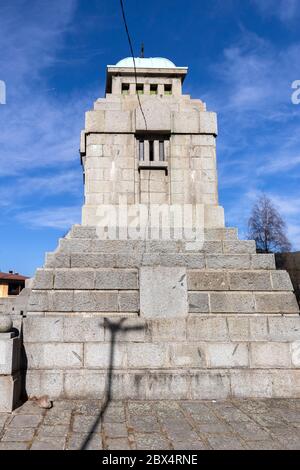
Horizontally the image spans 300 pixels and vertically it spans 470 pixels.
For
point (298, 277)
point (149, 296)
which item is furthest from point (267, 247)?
point (149, 296)

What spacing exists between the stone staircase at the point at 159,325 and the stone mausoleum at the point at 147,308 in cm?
2

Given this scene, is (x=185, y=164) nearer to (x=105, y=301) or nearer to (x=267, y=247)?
(x=105, y=301)

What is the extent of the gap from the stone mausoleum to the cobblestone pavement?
0.40 m

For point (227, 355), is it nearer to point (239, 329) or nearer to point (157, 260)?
point (239, 329)

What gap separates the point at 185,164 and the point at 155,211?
154 centimetres

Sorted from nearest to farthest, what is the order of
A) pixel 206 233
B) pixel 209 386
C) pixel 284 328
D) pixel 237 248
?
pixel 209 386 → pixel 284 328 → pixel 237 248 → pixel 206 233

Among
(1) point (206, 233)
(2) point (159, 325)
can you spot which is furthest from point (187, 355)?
(1) point (206, 233)

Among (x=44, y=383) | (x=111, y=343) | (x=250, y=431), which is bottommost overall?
(x=250, y=431)

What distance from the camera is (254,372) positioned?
276 inches

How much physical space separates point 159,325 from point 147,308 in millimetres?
420

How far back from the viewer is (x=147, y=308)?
743cm

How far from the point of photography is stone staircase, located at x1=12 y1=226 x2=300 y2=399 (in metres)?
6.85

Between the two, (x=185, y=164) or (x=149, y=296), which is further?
(x=185, y=164)
